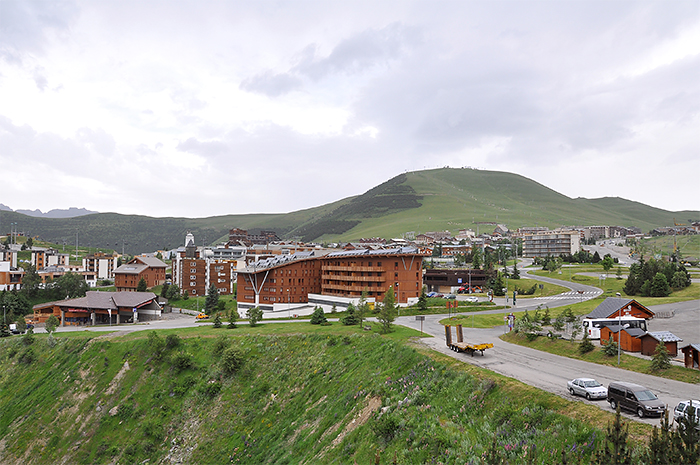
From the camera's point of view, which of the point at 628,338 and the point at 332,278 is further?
the point at 332,278

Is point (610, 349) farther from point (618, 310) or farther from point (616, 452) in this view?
point (616, 452)

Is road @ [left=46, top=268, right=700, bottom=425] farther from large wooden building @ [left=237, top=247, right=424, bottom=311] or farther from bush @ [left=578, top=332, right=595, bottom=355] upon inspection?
large wooden building @ [left=237, top=247, right=424, bottom=311]

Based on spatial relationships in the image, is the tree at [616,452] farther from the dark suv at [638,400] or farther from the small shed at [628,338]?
the small shed at [628,338]

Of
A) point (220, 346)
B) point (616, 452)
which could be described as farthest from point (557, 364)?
point (220, 346)

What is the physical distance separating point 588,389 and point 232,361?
41.7 metres

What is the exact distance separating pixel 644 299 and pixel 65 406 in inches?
3628

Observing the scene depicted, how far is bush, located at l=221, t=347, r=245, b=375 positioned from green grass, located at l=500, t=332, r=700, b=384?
32756mm

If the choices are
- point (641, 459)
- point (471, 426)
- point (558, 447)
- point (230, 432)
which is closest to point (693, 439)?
point (641, 459)

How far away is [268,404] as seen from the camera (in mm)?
47812

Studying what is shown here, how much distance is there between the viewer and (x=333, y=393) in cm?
4234

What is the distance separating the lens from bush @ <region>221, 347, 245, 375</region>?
55812 millimetres

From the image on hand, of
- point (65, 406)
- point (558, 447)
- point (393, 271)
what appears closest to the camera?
point (558, 447)

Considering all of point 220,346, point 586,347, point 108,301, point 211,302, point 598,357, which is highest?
point 586,347

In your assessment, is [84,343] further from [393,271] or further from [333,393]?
[393,271]
